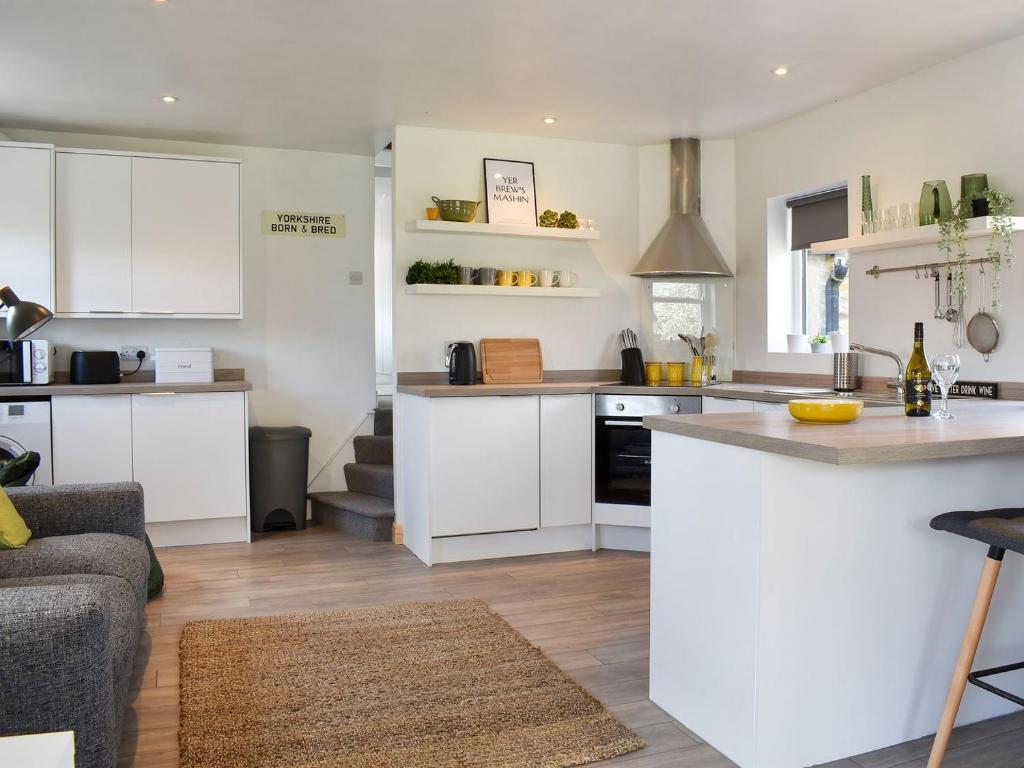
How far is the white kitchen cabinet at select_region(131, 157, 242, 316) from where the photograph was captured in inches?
196

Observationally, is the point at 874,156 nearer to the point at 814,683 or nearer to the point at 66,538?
the point at 814,683

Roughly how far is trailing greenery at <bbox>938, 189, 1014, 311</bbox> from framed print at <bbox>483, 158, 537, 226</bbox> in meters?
2.29

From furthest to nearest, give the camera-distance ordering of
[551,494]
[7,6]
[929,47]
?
[551,494]
[929,47]
[7,6]

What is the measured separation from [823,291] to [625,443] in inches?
57.8

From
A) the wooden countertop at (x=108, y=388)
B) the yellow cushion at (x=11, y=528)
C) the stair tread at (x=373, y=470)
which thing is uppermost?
the wooden countertop at (x=108, y=388)

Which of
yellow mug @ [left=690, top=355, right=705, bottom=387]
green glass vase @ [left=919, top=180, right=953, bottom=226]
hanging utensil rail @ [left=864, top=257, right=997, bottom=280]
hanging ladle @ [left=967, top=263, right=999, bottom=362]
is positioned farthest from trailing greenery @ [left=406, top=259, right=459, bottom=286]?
hanging ladle @ [left=967, top=263, right=999, bottom=362]

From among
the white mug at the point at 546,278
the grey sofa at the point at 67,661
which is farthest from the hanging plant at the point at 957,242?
the grey sofa at the point at 67,661

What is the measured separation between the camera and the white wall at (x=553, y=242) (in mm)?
4973

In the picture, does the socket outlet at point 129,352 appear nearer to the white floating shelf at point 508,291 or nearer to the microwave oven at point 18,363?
the microwave oven at point 18,363

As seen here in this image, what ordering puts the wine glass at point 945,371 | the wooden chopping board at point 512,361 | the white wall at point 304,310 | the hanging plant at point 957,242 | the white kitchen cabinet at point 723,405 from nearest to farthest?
1. the wine glass at point 945,371
2. the hanging plant at point 957,242
3. the white kitchen cabinet at point 723,405
4. the wooden chopping board at point 512,361
5. the white wall at point 304,310

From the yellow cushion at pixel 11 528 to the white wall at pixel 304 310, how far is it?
8.40 feet

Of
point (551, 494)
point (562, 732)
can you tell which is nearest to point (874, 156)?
point (551, 494)

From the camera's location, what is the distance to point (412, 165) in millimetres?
4973

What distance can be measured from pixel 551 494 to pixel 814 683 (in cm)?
247
